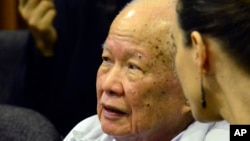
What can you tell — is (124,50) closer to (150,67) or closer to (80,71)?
(150,67)

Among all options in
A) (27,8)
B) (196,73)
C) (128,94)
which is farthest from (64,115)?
(196,73)

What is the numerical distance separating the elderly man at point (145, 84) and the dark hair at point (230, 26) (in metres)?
0.37

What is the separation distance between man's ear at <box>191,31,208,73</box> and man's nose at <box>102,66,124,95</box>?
1.29ft

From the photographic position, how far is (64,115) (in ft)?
7.16

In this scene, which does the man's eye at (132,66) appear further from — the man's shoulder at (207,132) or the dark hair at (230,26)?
the dark hair at (230,26)

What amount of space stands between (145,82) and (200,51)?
1.33 feet

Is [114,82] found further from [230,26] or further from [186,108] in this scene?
[230,26]

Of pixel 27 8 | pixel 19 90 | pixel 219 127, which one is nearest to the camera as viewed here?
pixel 219 127

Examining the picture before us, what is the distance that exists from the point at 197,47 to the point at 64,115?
126 cm

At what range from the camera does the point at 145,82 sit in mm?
1372

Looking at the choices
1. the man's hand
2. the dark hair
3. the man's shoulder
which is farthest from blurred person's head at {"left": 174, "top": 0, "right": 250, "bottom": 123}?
the man's hand

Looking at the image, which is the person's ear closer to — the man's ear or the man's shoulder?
the man's shoulder

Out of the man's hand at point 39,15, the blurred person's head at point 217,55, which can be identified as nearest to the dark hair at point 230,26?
the blurred person's head at point 217,55

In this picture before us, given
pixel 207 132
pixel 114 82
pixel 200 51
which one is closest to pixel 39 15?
pixel 114 82
